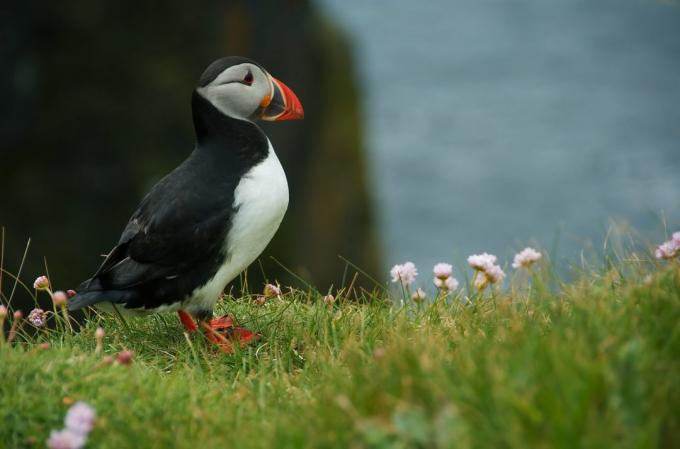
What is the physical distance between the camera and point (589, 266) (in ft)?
14.1

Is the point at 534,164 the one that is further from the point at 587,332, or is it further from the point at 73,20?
the point at 587,332

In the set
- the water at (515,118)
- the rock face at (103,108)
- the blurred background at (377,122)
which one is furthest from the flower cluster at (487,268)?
the water at (515,118)

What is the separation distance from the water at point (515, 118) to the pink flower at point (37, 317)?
13.5 metres

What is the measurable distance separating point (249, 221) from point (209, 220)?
0.18m

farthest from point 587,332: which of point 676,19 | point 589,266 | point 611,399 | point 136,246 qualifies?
point 676,19

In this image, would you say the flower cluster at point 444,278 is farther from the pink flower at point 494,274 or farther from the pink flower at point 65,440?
the pink flower at point 65,440

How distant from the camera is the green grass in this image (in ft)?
8.86

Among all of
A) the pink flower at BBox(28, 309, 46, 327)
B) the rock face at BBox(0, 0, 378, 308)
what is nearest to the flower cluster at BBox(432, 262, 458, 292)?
the pink flower at BBox(28, 309, 46, 327)

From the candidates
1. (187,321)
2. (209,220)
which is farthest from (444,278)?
(187,321)

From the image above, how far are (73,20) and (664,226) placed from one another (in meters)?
6.18

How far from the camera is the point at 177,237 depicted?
4297 millimetres

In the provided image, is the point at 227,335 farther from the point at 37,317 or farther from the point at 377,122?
the point at 377,122

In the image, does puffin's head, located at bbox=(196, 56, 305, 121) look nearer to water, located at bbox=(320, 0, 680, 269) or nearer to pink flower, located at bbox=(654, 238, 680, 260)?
pink flower, located at bbox=(654, 238, 680, 260)

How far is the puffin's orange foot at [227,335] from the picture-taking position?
4.26m
